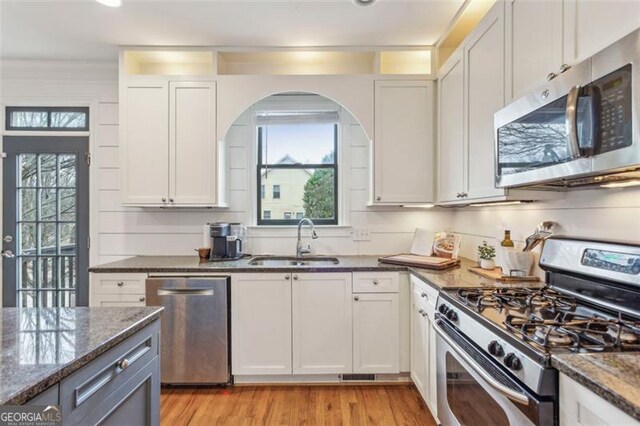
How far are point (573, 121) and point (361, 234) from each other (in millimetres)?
2143

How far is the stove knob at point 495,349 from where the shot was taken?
117 cm

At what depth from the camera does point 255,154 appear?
3.22 meters

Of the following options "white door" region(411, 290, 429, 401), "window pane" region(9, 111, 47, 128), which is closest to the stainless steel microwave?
"white door" region(411, 290, 429, 401)

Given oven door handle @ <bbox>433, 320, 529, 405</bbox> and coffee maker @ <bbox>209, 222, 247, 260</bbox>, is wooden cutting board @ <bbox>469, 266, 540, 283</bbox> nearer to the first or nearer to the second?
oven door handle @ <bbox>433, 320, 529, 405</bbox>

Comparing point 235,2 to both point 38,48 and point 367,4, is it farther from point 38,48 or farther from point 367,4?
point 38,48

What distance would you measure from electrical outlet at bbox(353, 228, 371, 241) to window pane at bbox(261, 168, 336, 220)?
27 cm

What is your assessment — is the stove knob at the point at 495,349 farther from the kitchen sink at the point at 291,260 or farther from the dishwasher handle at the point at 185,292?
the dishwasher handle at the point at 185,292

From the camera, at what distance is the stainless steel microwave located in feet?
3.24

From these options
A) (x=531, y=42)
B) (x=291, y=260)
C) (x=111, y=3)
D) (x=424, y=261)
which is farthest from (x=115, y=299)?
(x=531, y=42)

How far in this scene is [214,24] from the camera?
2533mm

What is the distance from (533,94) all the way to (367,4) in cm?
137

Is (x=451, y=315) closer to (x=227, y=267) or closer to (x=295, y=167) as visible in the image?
(x=227, y=267)

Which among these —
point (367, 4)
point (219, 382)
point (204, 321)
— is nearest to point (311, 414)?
point (219, 382)

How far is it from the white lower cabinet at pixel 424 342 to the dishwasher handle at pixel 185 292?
1.47m
